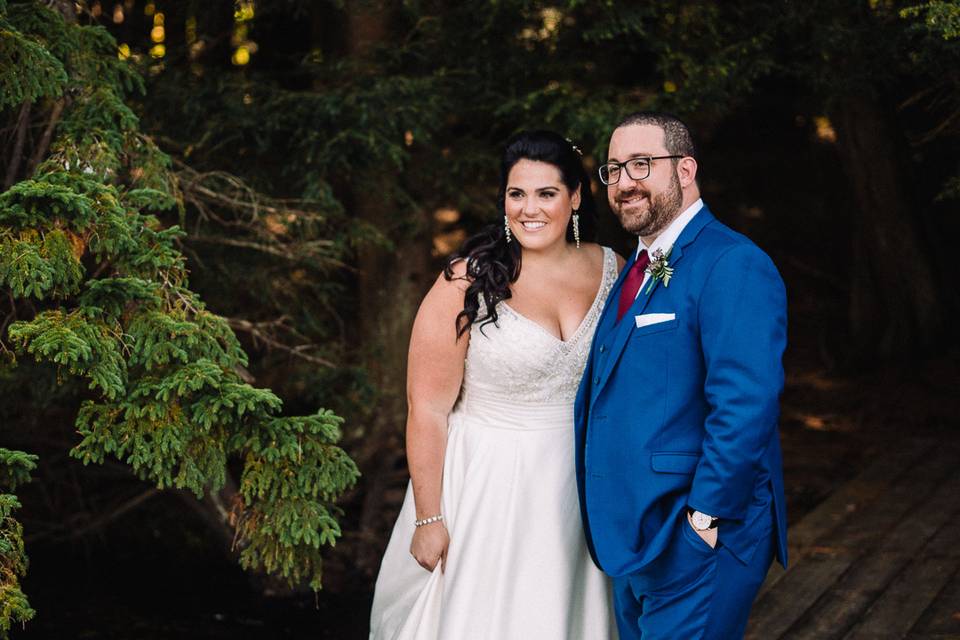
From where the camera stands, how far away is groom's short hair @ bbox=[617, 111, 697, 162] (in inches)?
114

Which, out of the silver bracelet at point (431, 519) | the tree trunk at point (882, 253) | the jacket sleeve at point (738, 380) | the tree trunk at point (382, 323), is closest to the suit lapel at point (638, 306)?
the jacket sleeve at point (738, 380)

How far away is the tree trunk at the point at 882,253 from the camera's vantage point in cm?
787

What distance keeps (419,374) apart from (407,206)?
3185 mm

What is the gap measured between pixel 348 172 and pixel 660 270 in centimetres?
314

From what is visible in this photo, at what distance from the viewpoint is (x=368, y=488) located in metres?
→ 6.61

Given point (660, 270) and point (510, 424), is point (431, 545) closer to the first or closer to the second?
point (510, 424)

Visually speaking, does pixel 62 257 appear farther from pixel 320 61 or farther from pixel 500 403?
pixel 320 61

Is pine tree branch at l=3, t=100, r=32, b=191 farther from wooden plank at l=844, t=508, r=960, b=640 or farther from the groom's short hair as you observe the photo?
wooden plank at l=844, t=508, r=960, b=640

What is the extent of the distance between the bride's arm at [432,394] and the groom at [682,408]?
0.48m

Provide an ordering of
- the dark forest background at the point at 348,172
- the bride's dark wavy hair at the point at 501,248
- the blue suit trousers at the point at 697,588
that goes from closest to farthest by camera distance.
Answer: the blue suit trousers at the point at 697,588, the bride's dark wavy hair at the point at 501,248, the dark forest background at the point at 348,172

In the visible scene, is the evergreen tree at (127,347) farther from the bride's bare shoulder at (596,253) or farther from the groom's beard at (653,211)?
the groom's beard at (653,211)

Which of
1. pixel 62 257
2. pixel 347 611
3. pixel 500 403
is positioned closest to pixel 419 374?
pixel 500 403

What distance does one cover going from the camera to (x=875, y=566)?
4.61 meters

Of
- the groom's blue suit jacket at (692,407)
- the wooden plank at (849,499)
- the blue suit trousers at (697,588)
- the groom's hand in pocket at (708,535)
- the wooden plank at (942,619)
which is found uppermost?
the groom's blue suit jacket at (692,407)
